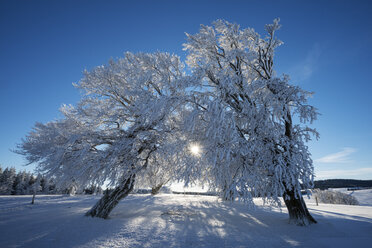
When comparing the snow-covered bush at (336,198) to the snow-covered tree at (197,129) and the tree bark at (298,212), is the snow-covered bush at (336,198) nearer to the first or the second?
the tree bark at (298,212)

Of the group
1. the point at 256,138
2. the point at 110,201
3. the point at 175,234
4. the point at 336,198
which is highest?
the point at 256,138

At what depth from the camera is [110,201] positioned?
7965 millimetres

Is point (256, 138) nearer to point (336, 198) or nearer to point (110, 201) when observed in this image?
point (110, 201)

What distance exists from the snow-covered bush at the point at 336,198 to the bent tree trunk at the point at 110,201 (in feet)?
98.0

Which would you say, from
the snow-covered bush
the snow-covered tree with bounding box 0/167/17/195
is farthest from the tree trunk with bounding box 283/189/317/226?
the snow-covered tree with bounding box 0/167/17/195

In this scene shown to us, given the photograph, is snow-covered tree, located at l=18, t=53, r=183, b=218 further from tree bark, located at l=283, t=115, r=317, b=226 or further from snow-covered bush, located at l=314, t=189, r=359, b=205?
snow-covered bush, located at l=314, t=189, r=359, b=205

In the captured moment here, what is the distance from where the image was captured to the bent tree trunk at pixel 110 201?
7.71 metres

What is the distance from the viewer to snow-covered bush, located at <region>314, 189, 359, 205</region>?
85.8ft

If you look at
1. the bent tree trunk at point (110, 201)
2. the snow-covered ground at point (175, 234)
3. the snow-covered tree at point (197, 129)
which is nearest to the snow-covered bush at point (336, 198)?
the snow-covered ground at point (175, 234)

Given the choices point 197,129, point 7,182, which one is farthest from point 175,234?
point 7,182

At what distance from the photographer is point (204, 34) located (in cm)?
921

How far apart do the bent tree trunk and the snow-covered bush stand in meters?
29.9

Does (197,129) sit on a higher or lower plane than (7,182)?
higher

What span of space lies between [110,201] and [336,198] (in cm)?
3429
